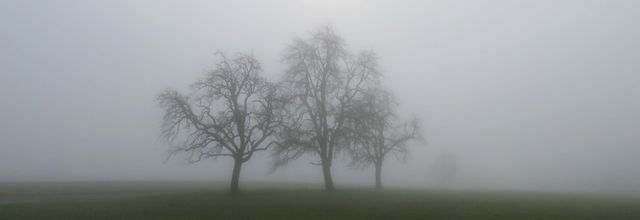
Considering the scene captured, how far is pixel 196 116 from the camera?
33.2m

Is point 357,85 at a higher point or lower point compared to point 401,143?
higher

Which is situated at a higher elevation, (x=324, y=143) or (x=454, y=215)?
(x=324, y=143)

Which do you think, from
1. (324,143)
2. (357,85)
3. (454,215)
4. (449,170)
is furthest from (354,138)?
(449,170)

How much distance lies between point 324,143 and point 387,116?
20.5 feet

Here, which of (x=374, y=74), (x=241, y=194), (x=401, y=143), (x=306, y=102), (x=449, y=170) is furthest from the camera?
(x=449, y=170)

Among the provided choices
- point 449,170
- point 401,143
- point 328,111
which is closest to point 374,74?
point 328,111

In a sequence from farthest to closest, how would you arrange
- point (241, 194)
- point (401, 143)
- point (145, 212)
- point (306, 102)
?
1. point (401, 143)
2. point (306, 102)
3. point (241, 194)
4. point (145, 212)

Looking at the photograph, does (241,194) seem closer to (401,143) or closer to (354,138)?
(354,138)

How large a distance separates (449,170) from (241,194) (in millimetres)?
73821

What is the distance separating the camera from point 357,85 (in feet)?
121

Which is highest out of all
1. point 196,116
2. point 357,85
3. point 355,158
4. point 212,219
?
point 357,85

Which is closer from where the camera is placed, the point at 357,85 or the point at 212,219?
the point at 212,219

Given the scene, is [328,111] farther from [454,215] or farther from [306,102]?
[454,215]

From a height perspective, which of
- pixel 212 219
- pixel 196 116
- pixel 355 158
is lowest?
pixel 212 219
